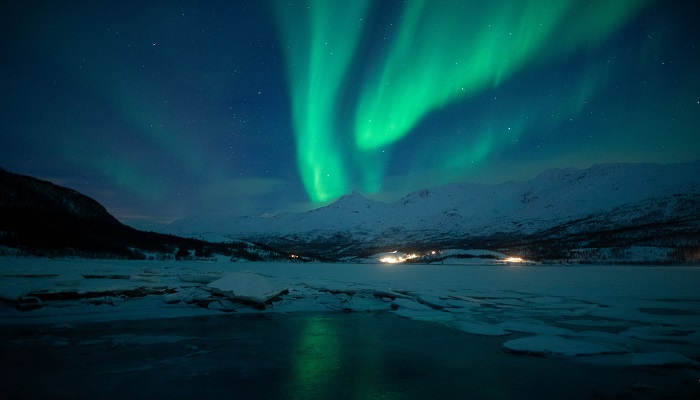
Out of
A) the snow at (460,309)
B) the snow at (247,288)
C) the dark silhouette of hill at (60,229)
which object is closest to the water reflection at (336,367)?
the snow at (460,309)

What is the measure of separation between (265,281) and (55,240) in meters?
90.7

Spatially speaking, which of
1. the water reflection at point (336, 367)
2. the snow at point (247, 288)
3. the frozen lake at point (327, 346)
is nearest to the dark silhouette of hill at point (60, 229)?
the snow at point (247, 288)

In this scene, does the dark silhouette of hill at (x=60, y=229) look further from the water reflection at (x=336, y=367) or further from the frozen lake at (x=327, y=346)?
the water reflection at (x=336, y=367)

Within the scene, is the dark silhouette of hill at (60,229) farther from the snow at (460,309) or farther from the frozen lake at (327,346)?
the frozen lake at (327,346)

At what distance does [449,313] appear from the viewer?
2162 centimetres

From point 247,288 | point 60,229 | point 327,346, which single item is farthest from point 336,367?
point 60,229

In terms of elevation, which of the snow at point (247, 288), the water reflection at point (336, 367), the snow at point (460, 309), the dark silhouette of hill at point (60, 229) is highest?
the dark silhouette of hill at point (60, 229)

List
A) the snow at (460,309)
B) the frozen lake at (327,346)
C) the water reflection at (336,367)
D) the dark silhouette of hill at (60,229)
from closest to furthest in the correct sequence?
1. the water reflection at (336,367)
2. the frozen lake at (327,346)
3. the snow at (460,309)
4. the dark silhouette of hill at (60,229)

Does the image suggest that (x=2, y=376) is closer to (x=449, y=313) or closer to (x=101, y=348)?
(x=101, y=348)

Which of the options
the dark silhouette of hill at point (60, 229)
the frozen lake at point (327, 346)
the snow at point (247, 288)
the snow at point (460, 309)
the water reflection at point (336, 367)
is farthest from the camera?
the dark silhouette of hill at point (60, 229)

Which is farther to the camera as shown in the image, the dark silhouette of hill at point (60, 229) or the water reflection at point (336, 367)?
the dark silhouette of hill at point (60, 229)

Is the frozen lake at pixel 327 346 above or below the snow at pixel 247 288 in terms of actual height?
below

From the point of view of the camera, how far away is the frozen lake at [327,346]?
9078 mm

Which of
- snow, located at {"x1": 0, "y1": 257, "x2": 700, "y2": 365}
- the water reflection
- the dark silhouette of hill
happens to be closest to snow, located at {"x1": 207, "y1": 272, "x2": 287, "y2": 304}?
snow, located at {"x1": 0, "y1": 257, "x2": 700, "y2": 365}
